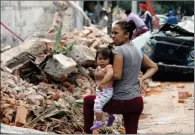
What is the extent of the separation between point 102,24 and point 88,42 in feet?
49.1

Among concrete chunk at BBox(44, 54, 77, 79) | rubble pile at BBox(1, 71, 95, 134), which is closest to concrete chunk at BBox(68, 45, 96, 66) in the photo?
concrete chunk at BBox(44, 54, 77, 79)

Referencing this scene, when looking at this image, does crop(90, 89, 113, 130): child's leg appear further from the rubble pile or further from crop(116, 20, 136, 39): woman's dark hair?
the rubble pile

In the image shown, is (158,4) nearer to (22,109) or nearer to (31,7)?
(31,7)

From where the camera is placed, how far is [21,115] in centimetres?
595

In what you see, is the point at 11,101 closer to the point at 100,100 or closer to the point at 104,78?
the point at 100,100

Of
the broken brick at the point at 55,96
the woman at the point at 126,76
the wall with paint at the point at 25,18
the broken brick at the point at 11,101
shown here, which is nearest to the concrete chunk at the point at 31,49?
the broken brick at the point at 55,96

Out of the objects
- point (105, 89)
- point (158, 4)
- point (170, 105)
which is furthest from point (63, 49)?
point (158, 4)

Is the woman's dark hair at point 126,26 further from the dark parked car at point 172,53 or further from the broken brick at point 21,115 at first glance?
the dark parked car at point 172,53

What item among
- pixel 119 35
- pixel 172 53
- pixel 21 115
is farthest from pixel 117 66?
pixel 172 53

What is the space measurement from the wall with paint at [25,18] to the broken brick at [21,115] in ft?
28.4

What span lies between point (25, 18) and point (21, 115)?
9735 mm

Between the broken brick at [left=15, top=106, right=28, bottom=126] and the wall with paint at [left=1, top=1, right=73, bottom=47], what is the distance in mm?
8671

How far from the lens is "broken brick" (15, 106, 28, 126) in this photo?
5832 millimetres

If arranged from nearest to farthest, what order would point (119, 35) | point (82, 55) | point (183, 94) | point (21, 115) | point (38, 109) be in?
point (119, 35) < point (21, 115) < point (38, 109) < point (183, 94) < point (82, 55)
